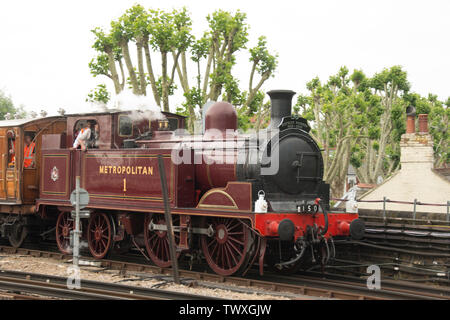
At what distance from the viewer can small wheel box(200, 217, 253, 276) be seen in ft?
29.3

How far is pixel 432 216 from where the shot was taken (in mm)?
11734

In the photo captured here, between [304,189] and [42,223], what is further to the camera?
[42,223]

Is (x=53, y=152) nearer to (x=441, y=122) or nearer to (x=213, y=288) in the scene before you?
(x=213, y=288)

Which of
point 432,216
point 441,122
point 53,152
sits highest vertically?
point 441,122

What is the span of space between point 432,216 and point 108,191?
679 centimetres

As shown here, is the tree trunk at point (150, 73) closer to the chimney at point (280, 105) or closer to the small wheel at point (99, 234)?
the small wheel at point (99, 234)

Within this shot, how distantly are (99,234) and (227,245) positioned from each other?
3.23 m

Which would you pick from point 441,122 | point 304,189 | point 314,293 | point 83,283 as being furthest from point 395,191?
point 441,122

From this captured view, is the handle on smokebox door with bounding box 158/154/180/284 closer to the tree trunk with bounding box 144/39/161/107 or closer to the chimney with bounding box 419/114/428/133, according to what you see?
the tree trunk with bounding box 144/39/161/107

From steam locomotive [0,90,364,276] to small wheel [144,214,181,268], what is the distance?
21 millimetres

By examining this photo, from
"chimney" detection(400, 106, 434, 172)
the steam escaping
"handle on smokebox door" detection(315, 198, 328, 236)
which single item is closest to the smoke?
the steam escaping

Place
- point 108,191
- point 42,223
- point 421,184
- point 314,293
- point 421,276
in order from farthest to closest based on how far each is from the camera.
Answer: point 421,184
point 42,223
point 108,191
point 421,276
point 314,293

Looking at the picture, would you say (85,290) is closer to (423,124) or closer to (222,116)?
(222,116)

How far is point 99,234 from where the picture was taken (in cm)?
1114
